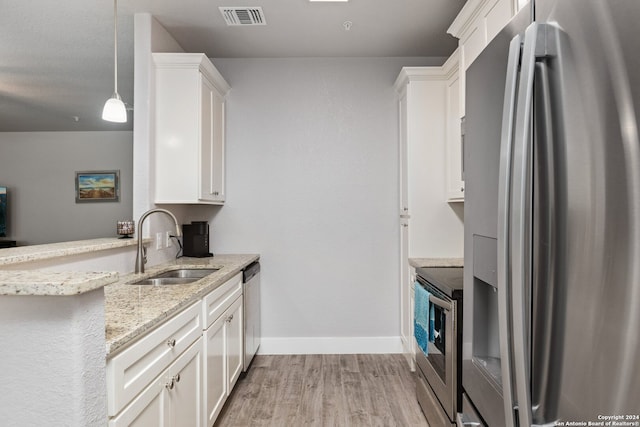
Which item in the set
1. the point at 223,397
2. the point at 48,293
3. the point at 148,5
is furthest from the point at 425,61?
the point at 48,293

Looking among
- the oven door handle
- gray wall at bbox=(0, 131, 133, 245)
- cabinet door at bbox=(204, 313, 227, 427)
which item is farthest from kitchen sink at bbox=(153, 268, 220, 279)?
gray wall at bbox=(0, 131, 133, 245)

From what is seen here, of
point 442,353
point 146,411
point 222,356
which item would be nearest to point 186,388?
point 146,411

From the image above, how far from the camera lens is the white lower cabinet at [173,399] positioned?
1.21 m

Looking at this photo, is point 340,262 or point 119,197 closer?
point 340,262

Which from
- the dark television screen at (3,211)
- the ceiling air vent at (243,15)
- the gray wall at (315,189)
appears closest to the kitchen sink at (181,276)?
the gray wall at (315,189)

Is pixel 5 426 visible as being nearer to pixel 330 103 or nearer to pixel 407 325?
pixel 407 325

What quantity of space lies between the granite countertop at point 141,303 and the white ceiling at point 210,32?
1.91 metres

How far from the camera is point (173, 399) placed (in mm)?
1531

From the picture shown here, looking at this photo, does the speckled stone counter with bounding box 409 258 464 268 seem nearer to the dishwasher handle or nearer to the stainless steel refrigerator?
the dishwasher handle

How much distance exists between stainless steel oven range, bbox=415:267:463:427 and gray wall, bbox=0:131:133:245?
6.06m

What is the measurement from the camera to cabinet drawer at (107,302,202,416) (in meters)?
1.08

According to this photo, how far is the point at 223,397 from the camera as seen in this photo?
2.31m

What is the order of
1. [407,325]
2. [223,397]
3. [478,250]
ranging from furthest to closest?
[407,325], [223,397], [478,250]

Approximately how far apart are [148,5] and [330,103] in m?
1.67
